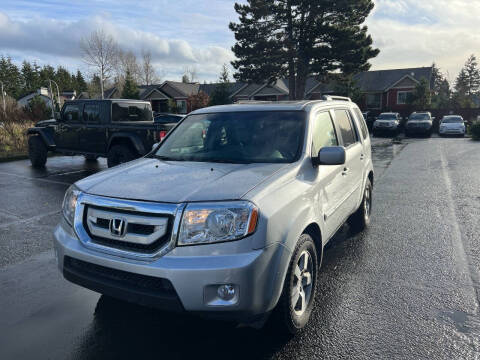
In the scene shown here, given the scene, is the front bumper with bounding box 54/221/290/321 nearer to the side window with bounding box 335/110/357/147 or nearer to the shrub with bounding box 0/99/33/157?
the side window with bounding box 335/110/357/147

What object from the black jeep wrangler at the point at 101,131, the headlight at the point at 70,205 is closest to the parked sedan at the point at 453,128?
the black jeep wrangler at the point at 101,131

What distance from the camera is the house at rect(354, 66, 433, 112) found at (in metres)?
44.6

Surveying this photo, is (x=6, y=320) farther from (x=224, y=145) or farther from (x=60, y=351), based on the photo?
(x=224, y=145)

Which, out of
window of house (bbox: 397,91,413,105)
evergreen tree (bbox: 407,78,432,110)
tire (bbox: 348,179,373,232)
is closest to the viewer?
tire (bbox: 348,179,373,232)

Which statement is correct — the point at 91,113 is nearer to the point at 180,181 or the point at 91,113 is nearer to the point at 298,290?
the point at 180,181

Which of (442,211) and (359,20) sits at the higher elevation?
(359,20)

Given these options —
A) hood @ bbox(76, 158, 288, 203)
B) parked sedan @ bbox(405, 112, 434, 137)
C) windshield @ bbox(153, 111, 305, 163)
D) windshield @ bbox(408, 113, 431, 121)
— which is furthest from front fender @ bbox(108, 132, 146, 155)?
windshield @ bbox(408, 113, 431, 121)

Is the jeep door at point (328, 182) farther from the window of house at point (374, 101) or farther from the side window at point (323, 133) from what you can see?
the window of house at point (374, 101)

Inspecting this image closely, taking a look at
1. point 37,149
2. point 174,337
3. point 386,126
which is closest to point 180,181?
point 174,337

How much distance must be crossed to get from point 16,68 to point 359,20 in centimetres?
10900

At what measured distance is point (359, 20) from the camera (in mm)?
31812

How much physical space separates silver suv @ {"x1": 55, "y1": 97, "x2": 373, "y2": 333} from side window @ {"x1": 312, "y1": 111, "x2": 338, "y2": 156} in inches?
1.0

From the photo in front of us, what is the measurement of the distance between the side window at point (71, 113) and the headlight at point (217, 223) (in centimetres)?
951

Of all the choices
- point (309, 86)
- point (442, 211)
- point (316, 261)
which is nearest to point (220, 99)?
point (309, 86)
